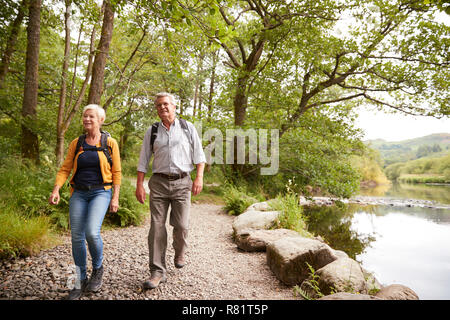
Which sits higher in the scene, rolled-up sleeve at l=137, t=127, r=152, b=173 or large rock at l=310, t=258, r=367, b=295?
rolled-up sleeve at l=137, t=127, r=152, b=173

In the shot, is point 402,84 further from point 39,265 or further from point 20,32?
point 20,32

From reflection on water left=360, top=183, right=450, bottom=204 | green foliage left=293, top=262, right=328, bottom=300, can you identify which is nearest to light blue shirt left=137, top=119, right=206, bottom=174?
green foliage left=293, top=262, right=328, bottom=300

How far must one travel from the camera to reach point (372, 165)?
3200cm

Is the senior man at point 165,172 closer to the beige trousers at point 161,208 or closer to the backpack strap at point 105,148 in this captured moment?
the beige trousers at point 161,208

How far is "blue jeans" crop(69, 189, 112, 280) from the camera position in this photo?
2512mm

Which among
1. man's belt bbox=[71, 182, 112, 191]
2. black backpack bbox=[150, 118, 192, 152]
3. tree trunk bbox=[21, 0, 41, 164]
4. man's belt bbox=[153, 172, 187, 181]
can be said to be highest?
tree trunk bbox=[21, 0, 41, 164]

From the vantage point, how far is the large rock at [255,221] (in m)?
5.61

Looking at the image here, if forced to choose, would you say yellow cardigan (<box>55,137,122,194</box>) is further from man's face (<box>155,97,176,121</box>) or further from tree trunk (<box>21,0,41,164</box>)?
tree trunk (<box>21,0,41,164</box>)

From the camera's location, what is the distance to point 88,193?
2.59 meters

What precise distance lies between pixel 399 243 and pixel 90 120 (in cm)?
940

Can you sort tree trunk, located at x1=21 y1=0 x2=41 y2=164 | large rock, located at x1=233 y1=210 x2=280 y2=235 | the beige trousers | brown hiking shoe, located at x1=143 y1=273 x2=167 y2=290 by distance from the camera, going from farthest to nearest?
tree trunk, located at x1=21 y1=0 x2=41 y2=164 < large rock, located at x1=233 y1=210 x2=280 y2=235 < the beige trousers < brown hiking shoe, located at x1=143 y1=273 x2=167 y2=290

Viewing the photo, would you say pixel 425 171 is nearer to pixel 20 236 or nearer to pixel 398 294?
pixel 398 294

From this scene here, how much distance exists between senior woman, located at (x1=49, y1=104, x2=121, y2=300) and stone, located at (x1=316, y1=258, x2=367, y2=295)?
2726mm

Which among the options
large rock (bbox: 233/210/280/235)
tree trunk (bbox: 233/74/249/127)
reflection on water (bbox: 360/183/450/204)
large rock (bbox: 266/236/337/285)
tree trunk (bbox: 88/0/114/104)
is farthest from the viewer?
reflection on water (bbox: 360/183/450/204)
